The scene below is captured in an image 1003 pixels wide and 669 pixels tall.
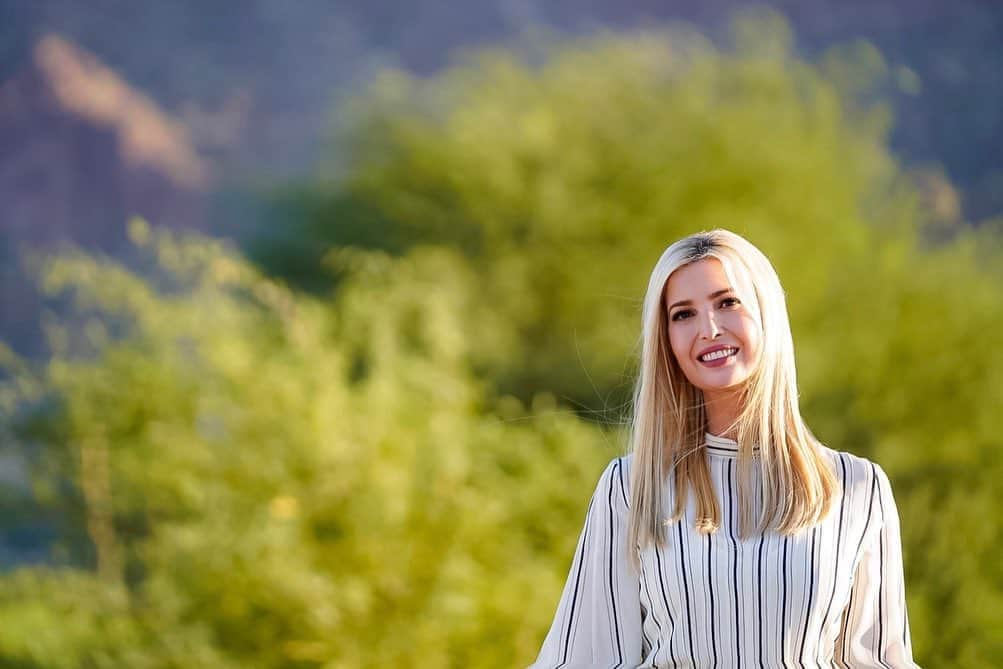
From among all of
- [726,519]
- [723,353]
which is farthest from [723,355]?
[726,519]

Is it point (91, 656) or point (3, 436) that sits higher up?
point (3, 436)

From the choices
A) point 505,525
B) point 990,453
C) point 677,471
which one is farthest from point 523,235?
point 677,471

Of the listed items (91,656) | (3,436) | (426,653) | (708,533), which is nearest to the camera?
(708,533)

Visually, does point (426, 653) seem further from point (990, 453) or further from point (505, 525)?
point (990, 453)

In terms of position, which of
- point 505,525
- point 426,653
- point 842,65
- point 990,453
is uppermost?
point 842,65

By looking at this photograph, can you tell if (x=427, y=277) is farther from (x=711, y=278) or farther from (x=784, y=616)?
(x=784, y=616)

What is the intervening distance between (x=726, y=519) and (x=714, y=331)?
0.18 meters

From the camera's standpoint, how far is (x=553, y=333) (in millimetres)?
3312

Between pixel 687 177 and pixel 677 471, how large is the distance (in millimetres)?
2151

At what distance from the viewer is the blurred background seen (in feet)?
9.45

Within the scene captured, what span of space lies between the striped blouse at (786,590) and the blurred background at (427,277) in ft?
5.67

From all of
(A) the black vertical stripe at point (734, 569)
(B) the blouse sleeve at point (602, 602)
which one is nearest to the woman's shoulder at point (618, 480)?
(B) the blouse sleeve at point (602, 602)

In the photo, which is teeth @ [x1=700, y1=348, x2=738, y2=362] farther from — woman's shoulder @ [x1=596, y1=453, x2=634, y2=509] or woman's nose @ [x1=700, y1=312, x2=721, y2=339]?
woman's shoulder @ [x1=596, y1=453, x2=634, y2=509]

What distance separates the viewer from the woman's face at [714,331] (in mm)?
1140
